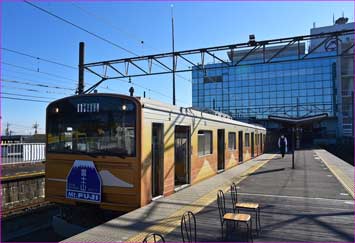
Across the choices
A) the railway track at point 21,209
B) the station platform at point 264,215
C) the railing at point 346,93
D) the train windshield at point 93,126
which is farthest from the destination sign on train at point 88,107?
the railing at point 346,93

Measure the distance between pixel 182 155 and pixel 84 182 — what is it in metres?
3.59

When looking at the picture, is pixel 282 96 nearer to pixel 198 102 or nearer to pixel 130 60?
pixel 198 102

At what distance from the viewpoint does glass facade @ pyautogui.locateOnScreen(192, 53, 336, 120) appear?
60594 millimetres

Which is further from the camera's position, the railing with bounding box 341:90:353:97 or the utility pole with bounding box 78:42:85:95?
the railing with bounding box 341:90:353:97

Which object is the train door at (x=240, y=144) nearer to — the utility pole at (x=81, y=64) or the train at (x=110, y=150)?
the utility pole at (x=81, y=64)

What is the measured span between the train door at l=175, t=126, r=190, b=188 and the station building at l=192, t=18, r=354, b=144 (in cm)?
4929

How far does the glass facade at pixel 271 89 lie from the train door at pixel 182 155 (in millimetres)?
49486

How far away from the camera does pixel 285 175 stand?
12.7 meters

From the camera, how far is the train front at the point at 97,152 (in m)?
6.85

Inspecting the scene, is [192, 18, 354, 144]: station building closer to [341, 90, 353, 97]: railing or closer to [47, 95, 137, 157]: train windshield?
[341, 90, 353, 97]: railing

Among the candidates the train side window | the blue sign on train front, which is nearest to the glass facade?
the train side window

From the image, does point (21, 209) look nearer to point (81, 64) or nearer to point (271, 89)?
point (81, 64)

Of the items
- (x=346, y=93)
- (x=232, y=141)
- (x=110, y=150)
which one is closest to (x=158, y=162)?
(x=110, y=150)

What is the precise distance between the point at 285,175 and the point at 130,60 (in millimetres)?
8490
